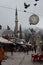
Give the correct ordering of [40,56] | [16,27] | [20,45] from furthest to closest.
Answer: [16,27], [20,45], [40,56]

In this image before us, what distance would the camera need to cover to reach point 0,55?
72.0ft

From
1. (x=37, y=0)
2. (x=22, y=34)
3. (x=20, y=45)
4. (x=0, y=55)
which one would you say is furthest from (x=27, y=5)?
(x=22, y=34)

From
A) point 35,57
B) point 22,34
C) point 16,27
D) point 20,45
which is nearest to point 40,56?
point 35,57

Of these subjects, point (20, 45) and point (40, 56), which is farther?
point (20, 45)

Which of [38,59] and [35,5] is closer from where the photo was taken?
[35,5]

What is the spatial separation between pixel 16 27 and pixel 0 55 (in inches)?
5409

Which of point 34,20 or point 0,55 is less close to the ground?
point 34,20

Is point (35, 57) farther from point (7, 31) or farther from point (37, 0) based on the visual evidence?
point (7, 31)

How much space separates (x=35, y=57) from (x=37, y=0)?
Answer: 29.0 feet

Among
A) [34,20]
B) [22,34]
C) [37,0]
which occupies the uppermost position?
[37,0]

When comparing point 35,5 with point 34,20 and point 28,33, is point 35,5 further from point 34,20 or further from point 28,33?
point 28,33

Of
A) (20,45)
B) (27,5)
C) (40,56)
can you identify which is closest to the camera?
(27,5)

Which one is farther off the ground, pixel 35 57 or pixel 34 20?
pixel 34 20

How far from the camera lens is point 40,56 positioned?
33.8 meters
